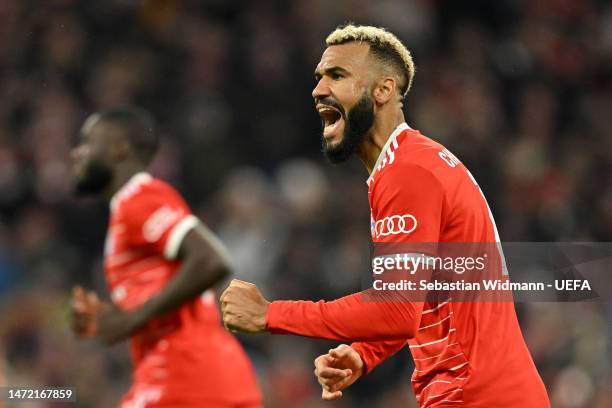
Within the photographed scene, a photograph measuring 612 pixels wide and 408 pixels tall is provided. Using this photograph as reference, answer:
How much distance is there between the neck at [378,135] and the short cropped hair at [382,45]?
173 mm

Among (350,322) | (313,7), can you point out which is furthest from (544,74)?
(350,322)

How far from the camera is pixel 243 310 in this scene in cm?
363

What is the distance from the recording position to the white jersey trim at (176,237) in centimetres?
489

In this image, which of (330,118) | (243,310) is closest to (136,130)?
(330,118)

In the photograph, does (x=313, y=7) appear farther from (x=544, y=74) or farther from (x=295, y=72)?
(x=544, y=74)

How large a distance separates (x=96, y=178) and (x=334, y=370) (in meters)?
2.01

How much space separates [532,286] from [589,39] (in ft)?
17.8

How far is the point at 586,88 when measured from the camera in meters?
11.1

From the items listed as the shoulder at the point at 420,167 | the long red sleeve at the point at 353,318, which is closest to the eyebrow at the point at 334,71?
the shoulder at the point at 420,167

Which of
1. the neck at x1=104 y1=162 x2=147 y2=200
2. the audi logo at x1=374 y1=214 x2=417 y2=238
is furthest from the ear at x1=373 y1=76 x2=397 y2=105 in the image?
the neck at x1=104 y1=162 x2=147 y2=200

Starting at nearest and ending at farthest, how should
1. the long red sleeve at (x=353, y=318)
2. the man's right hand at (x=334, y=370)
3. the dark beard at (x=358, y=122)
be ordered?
the long red sleeve at (x=353, y=318), the man's right hand at (x=334, y=370), the dark beard at (x=358, y=122)

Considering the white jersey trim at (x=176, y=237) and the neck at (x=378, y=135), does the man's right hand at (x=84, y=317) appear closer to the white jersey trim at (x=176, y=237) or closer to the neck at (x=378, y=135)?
the white jersey trim at (x=176, y=237)

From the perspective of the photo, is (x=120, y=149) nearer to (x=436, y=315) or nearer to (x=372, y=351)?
(x=372, y=351)

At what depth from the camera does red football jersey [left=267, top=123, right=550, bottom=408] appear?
3547mm
